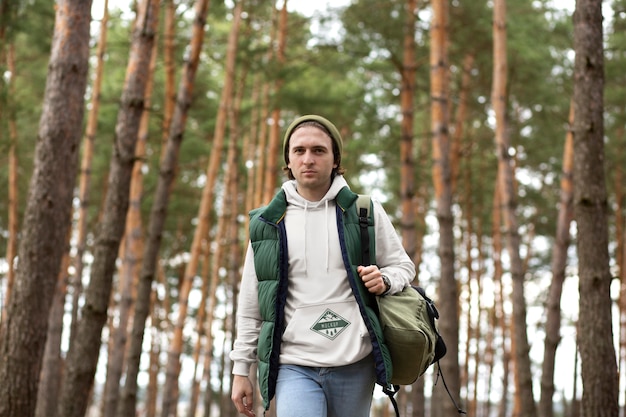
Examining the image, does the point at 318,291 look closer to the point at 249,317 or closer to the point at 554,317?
the point at 249,317

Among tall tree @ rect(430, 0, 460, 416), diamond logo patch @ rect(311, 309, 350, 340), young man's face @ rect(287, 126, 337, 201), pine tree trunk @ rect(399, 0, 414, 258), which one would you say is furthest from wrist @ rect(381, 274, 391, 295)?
pine tree trunk @ rect(399, 0, 414, 258)

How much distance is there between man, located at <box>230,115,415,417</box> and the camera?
243 centimetres

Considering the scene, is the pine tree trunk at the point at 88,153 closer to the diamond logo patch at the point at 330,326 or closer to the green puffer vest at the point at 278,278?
the green puffer vest at the point at 278,278

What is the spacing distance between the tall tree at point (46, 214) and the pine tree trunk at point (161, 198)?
237 cm

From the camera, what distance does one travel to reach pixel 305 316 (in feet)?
8.13

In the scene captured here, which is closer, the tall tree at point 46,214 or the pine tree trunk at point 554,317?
the tall tree at point 46,214

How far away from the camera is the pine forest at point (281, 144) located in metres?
5.34

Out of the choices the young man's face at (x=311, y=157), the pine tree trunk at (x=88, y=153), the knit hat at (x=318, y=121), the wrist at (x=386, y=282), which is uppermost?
the pine tree trunk at (x=88, y=153)

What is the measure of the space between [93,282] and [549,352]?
21.2 feet

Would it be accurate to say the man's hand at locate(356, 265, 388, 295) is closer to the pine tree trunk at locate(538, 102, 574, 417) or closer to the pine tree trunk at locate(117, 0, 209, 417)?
the pine tree trunk at locate(117, 0, 209, 417)

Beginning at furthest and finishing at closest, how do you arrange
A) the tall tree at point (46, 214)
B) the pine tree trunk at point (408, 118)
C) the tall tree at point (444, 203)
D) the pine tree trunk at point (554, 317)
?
1. the pine tree trunk at point (408, 118)
2. the pine tree trunk at point (554, 317)
3. the tall tree at point (444, 203)
4. the tall tree at point (46, 214)

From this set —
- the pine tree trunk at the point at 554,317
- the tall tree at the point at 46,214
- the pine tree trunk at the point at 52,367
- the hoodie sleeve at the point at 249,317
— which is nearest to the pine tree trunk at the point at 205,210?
the pine tree trunk at the point at 52,367

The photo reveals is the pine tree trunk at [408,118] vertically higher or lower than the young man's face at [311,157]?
higher

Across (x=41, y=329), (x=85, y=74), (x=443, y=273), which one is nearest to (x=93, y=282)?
(x=41, y=329)
